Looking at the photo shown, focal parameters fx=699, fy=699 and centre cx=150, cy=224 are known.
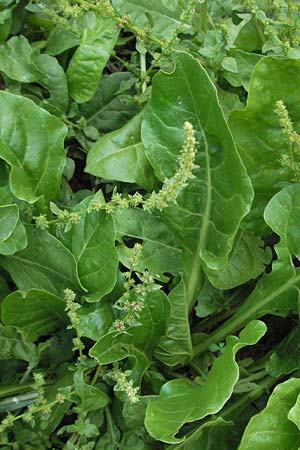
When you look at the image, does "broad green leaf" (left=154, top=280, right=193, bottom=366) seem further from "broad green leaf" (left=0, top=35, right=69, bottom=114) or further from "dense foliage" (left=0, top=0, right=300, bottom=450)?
"broad green leaf" (left=0, top=35, right=69, bottom=114)

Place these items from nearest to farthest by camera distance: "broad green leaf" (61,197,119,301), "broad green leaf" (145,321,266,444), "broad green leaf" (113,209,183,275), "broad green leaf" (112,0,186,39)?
"broad green leaf" (145,321,266,444)
"broad green leaf" (61,197,119,301)
"broad green leaf" (113,209,183,275)
"broad green leaf" (112,0,186,39)

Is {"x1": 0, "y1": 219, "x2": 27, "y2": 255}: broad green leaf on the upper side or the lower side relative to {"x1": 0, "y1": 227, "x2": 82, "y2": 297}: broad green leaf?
upper

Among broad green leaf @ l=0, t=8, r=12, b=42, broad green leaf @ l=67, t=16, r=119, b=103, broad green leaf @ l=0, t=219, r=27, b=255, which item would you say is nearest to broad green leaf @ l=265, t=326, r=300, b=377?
broad green leaf @ l=0, t=219, r=27, b=255

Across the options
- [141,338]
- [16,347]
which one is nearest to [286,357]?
[141,338]

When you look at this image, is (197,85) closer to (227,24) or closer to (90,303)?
(227,24)

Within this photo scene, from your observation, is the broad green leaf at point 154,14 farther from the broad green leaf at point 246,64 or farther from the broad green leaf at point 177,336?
the broad green leaf at point 177,336

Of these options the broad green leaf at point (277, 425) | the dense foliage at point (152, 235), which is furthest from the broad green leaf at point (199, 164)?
the broad green leaf at point (277, 425)
